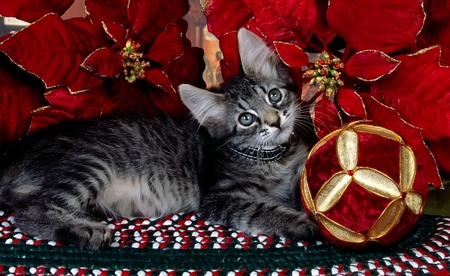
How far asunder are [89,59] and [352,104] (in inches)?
16.5

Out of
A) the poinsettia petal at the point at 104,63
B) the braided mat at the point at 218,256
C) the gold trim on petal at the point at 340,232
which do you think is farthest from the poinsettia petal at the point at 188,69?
the gold trim on petal at the point at 340,232

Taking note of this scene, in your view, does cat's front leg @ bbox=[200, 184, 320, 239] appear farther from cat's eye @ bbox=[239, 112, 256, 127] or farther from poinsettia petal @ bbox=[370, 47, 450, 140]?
poinsettia petal @ bbox=[370, 47, 450, 140]

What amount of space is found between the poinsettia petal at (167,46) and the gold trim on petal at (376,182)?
0.41 meters

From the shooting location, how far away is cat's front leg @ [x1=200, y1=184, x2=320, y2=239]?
2.38 ft

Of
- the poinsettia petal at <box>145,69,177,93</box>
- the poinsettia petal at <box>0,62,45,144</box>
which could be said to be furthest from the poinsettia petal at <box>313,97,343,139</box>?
the poinsettia petal at <box>0,62,45,144</box>

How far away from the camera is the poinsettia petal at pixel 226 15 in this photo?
0.83m

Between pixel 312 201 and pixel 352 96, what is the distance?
0.63 ft

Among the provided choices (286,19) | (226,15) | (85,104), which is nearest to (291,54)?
(286,19)

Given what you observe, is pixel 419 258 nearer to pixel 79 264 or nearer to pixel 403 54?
pixel 403 54

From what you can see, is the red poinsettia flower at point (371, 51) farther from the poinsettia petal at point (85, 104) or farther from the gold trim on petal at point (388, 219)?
the poinsettia petal at point (85, 104)

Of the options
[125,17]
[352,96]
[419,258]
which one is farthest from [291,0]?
[419,258]

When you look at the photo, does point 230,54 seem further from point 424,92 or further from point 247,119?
point 424,92

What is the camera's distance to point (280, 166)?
91cm

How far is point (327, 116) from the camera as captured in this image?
0.77 metres
